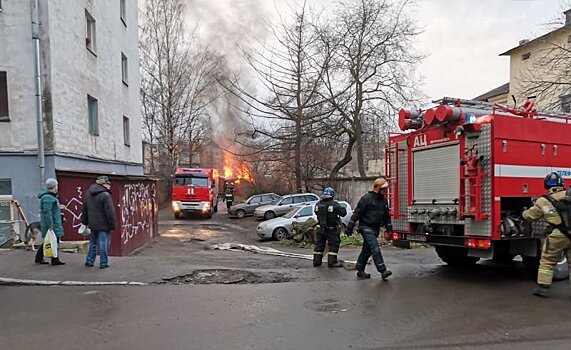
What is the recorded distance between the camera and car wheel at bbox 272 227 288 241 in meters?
16.7

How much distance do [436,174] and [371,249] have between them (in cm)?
175

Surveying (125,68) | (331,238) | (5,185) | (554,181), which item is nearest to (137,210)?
(5,185)

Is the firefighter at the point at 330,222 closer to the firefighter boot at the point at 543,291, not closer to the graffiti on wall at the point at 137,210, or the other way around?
the firefighter boot at the point at 543,291

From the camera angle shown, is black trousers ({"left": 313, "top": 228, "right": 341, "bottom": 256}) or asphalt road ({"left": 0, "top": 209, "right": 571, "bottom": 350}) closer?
asphalt road ({"left": 0, "top": 209, "right": 571, "bottom": 350})

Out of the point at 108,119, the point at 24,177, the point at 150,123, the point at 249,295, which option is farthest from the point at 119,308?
the point at 150,123

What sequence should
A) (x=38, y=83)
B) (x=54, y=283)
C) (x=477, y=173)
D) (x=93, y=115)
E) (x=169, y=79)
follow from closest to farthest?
(x=477, y=173) → (x=54, y=283) → (x=38, y=83) → (x=93, y=115) → (x=169, y=79)

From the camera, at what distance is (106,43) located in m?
16.4

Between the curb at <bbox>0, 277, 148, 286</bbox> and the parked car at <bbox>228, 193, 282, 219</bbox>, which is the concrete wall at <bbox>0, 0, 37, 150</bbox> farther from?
the parked car at <bbox>228, 193, 282, 219</bbox>

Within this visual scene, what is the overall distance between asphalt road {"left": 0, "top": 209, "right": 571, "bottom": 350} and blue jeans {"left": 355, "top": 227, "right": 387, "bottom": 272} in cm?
30

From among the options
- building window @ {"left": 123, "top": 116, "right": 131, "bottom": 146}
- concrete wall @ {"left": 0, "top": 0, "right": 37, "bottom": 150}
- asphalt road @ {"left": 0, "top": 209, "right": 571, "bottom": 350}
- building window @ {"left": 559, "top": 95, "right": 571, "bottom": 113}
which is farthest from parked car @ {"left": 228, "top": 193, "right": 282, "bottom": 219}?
asphalt road @ {"left": 0, "top": 209, "right": 571, "bottom": 350}

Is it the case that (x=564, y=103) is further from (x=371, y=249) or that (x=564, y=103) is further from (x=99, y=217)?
(x=99, y=217)

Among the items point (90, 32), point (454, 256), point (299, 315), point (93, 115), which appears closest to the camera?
point (299, 315)

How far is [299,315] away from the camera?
531 centimetres

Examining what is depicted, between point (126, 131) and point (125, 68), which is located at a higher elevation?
point (125, 68)
